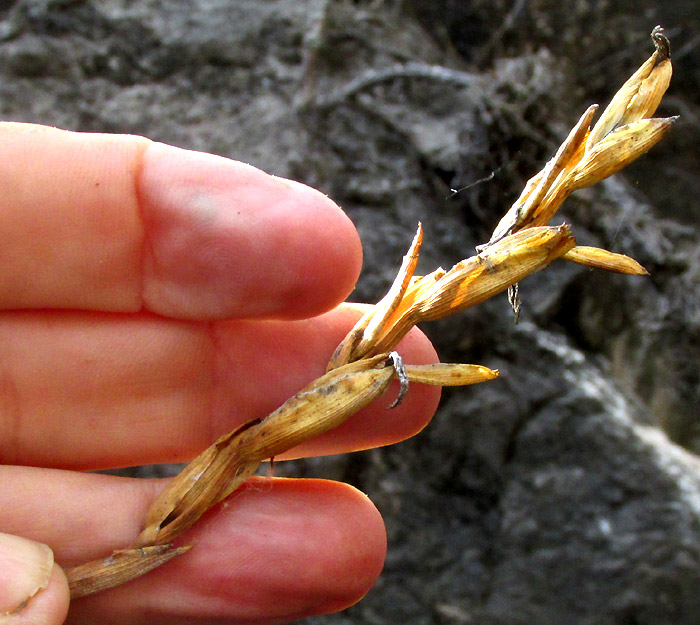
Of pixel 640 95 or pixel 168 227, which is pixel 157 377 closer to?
pixel 168 227

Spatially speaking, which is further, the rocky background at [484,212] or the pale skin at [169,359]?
the rocky background at [484,212]

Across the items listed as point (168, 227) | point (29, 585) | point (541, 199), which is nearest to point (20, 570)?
point (29, 585)

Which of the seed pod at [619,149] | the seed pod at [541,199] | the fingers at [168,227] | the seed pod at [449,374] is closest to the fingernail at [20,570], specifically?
the fingers at [168,227]

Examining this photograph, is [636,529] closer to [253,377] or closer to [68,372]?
[253,377]

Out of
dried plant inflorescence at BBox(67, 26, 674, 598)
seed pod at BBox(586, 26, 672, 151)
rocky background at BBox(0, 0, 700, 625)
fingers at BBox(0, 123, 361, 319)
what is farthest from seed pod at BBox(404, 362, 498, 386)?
rocky background at BBox(0, 0, 700, 625)

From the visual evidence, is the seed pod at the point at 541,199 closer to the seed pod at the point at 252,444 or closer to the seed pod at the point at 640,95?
the seed pod at the point at 640,95
